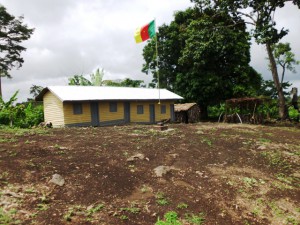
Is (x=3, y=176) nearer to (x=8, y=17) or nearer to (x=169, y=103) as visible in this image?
(x=169, y=103)

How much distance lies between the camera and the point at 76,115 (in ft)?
66.5

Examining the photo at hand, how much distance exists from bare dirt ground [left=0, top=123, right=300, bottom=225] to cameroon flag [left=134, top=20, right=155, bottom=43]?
11204 millimetres

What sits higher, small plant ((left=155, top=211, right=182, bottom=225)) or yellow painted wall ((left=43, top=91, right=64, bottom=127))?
yellow painted wall ((left=43, top=91, right=64, bottom=127))

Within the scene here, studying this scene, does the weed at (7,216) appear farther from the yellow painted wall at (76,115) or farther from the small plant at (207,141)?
the yellow painted wall at (76,115)

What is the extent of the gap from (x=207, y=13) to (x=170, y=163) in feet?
71.3

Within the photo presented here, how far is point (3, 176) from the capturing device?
6.46 meters

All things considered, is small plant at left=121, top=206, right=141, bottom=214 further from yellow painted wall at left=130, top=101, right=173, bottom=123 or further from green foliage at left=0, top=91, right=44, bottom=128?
yellow painted wall at left=130, top=101, right=173, bottom=123

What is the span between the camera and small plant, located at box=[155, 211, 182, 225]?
208 inches

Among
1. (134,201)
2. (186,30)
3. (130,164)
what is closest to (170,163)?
(130,164)

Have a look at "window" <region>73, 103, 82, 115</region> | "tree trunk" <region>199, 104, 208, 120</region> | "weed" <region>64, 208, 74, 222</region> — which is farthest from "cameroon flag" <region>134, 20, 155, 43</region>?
"weed" <region>64, 208, 74, 222</region>

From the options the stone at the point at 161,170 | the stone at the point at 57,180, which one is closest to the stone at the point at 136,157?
the stone at the point at 161,170

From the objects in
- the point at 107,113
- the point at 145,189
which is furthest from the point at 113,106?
the point at 145,189

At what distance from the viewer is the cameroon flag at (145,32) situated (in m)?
19.3

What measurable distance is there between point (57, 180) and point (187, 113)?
76.5 ft
